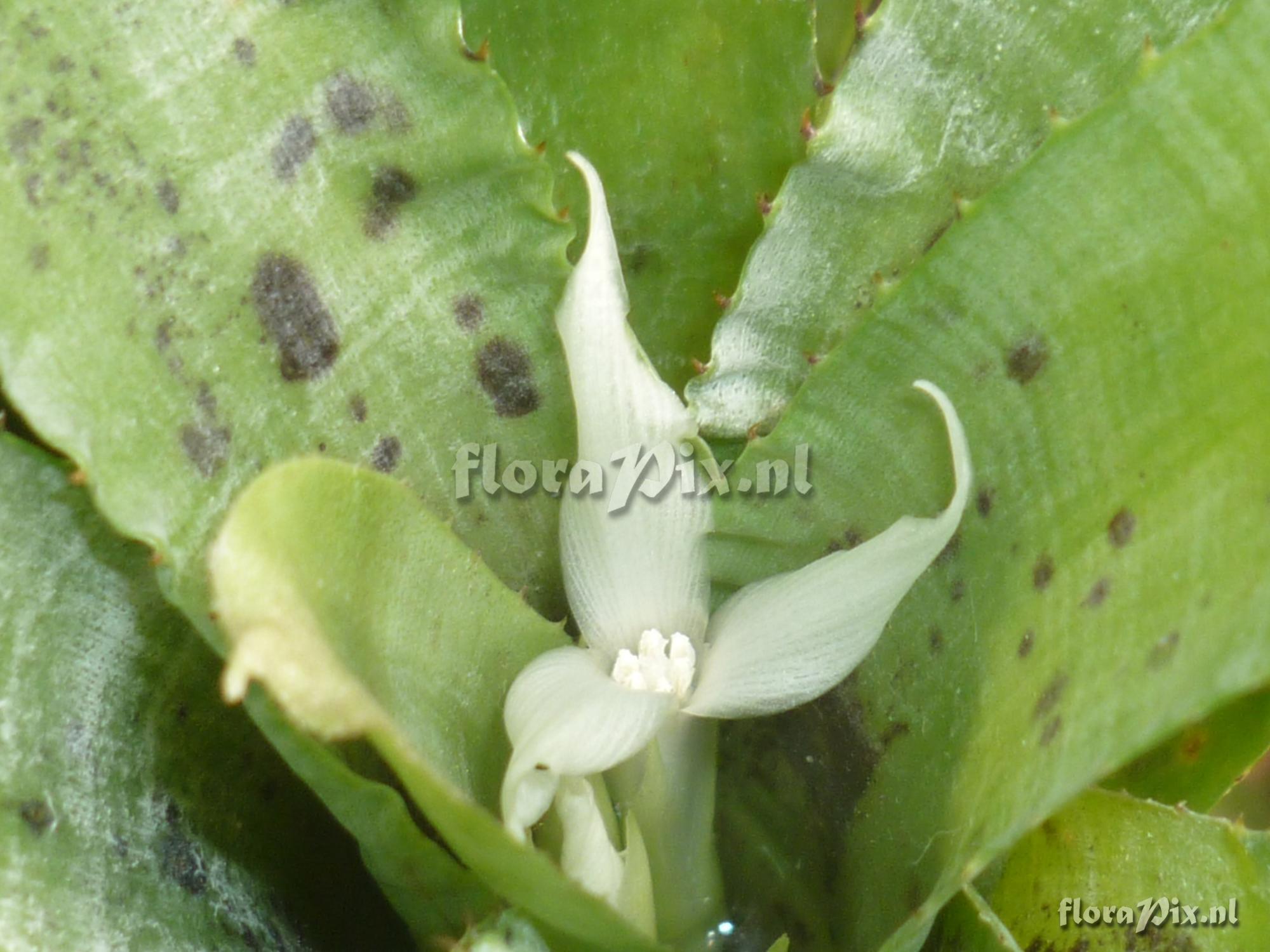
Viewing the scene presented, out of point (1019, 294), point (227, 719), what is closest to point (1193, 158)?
point (1019, 294)

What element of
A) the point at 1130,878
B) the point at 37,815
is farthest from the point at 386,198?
the point at 1130,878

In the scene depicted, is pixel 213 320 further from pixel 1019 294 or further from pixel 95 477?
pixel 1019 294

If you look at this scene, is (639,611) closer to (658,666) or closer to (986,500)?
(658,666)

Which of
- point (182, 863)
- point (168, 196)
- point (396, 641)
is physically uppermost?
point (168, 196)

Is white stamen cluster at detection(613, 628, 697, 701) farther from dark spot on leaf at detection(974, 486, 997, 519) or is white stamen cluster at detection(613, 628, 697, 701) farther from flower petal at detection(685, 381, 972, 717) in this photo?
dark spot on leaf at detection(974, 486, 997, 519)

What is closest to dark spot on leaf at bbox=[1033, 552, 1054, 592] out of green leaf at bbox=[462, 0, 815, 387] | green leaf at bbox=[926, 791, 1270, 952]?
green leaf at bbox=[926, 791, 1270, 952]

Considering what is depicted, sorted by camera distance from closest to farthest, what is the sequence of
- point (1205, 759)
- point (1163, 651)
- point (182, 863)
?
point (1163, 651), point (182, 863), point (1205, 759)
